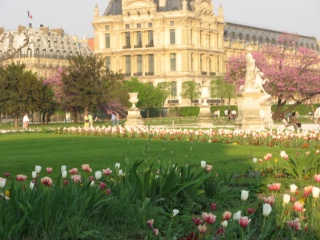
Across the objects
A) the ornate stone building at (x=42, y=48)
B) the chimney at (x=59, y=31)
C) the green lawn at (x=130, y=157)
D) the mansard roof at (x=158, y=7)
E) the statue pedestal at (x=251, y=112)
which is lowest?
the green lawn at (x=130, y=157)

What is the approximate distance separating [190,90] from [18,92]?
5185cm

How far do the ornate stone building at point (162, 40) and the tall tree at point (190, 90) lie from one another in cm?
303

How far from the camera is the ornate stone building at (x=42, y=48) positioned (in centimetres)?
12500

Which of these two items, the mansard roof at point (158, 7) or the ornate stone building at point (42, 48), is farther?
the ornate stone building at point (42, 48)

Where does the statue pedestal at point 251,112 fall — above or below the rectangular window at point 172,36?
below

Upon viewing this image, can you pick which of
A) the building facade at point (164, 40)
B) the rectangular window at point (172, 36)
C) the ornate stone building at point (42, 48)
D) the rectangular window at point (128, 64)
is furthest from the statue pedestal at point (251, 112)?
the ornate stone building at point (42, 48)

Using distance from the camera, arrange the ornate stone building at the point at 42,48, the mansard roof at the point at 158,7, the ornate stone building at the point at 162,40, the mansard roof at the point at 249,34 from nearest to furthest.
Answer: the ornate stone building at the point at 162,40 → the mansard roof at the point at 158,7 → the ornate stone building at the point at 42,48 → the mansard roof at the point at 249,34

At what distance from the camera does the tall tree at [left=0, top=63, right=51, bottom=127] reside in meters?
53.8

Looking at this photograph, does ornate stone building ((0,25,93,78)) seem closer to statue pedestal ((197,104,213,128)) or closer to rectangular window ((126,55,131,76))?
rectangular window ((126,55,131,76))

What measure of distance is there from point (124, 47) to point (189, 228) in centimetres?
Result: 10876

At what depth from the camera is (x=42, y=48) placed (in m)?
129

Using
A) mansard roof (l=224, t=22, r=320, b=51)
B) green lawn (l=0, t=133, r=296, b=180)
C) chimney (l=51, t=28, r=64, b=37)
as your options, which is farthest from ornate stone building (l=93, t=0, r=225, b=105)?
green lawn (l=0, t=133, r=296, b=180)

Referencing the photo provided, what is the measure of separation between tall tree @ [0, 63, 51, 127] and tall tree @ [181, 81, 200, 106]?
49686 mm

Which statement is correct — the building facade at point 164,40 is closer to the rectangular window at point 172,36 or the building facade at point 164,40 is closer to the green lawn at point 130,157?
the rectangular window at point 172,36
